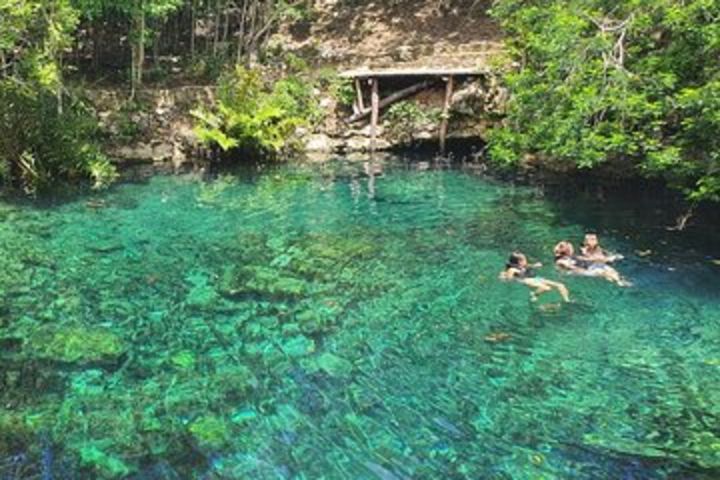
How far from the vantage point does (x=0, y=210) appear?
17.6m

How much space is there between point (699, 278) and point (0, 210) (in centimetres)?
1541

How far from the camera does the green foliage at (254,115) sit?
23.3 m

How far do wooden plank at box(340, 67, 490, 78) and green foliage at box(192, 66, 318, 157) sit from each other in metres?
1.95

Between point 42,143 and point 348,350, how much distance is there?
1325 cm

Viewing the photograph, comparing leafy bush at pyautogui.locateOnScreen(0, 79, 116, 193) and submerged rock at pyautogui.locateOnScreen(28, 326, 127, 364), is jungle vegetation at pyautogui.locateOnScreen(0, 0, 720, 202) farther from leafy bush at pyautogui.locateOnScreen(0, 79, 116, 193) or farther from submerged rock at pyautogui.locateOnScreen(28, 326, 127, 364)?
submerged rock at pyautogui.locateOnScreen(28, 326, 127, 364)

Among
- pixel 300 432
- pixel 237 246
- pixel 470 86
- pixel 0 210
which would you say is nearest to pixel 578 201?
pixel 470 86

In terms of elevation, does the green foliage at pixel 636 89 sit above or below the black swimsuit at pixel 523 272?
above

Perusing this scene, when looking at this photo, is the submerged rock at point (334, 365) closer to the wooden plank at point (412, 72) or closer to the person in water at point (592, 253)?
the person in water at point (592, 253)

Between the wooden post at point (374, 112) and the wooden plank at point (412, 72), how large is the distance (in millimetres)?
334

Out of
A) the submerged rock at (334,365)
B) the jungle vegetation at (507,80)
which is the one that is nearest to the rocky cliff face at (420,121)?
the jungle vegetation at (507,80)

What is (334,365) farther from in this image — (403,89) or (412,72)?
(403,89)

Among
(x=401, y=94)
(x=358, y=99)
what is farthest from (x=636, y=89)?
(x=358, y=99)

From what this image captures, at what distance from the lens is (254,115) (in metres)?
23.5

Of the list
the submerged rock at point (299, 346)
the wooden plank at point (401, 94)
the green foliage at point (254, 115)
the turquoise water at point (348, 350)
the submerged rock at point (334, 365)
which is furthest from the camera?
Result: the wooden plank at point (401, 94)
